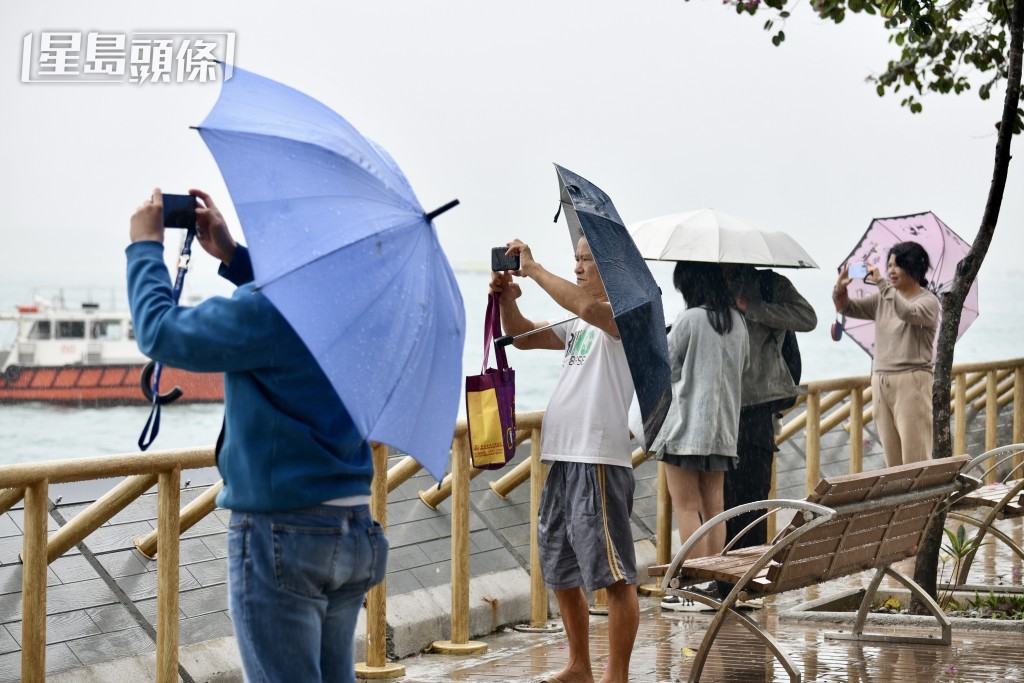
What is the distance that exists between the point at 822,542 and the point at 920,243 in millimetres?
3835

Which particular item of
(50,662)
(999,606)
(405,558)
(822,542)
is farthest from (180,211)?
(999,606)

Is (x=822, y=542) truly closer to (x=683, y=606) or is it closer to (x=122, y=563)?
(x=683, y=606)

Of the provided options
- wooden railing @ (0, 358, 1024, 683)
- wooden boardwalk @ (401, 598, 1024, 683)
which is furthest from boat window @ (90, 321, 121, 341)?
wooden boardwalk @ (401, 598, 1024, 683)

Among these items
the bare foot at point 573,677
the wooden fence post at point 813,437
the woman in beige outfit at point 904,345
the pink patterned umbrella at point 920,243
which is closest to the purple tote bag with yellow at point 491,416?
the bare foot at point 573,677

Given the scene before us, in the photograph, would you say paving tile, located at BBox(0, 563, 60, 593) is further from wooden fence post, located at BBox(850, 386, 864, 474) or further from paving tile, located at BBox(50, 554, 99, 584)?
wooden fence post, located at BBox(850, 386, 864, 474)

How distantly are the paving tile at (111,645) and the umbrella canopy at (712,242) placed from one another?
272cm

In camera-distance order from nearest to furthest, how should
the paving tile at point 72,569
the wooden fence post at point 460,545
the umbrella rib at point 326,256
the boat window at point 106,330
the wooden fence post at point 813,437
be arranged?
1. the umbrella rib at point 326,256
2. the paving tile at point 72,569
3. the wooden fence post at point 460,545
4. the wooden fence post at point 813,437
5. the boat window at point 106,330

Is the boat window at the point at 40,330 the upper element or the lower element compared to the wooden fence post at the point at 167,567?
upper

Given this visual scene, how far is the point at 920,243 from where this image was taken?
809 centimetres

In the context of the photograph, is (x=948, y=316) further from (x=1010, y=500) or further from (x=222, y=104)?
(x=222, y=104)

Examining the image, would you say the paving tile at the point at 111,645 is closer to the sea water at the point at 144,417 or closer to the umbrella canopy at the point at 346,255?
the umbrella canopy at the point at 346,255

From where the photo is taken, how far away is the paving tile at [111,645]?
441 cm

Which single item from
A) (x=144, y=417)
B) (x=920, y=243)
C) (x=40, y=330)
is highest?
(x=40, y=330)

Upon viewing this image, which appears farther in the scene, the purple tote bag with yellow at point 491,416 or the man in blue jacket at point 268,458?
the purple tote bag with yellow at point 491,416
